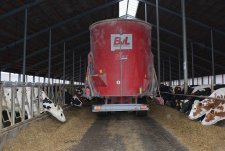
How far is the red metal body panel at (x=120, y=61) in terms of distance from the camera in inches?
419

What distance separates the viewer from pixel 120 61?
1065cm

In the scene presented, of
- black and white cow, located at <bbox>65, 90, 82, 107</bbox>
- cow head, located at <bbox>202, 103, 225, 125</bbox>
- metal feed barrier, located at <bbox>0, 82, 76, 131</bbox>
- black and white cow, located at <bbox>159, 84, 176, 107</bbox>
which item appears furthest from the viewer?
black and white cow, located at <bbox>159, 84, 176, 107</bbox>

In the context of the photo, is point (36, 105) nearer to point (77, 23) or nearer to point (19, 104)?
point (19, 104)

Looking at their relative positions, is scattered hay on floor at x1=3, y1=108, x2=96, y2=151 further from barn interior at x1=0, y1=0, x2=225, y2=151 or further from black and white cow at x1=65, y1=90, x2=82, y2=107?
black and white cow at x1=65, y1=90, x2=82, y2=107

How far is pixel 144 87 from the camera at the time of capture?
10828 mm

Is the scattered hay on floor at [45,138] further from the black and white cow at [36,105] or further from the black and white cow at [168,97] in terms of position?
the black and white cow at [168,97]

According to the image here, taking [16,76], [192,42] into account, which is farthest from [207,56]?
[16,76]

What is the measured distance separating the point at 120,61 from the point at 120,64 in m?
0.11

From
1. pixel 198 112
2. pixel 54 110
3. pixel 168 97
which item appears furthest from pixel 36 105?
pixel 168 97

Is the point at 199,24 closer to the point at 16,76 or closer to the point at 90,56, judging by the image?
the point at 90,56

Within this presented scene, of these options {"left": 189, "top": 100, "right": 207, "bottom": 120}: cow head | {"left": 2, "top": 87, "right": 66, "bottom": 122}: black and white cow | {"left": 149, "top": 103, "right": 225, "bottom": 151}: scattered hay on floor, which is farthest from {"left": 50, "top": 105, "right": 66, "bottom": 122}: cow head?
{"left": 189, "top": 100, "right": 207, "bottom": 120}: cow head

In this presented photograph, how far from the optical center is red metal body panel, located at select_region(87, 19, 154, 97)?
10.6 meters

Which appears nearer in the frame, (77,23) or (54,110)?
(54,110)

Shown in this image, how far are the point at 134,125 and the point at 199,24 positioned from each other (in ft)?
47.8
